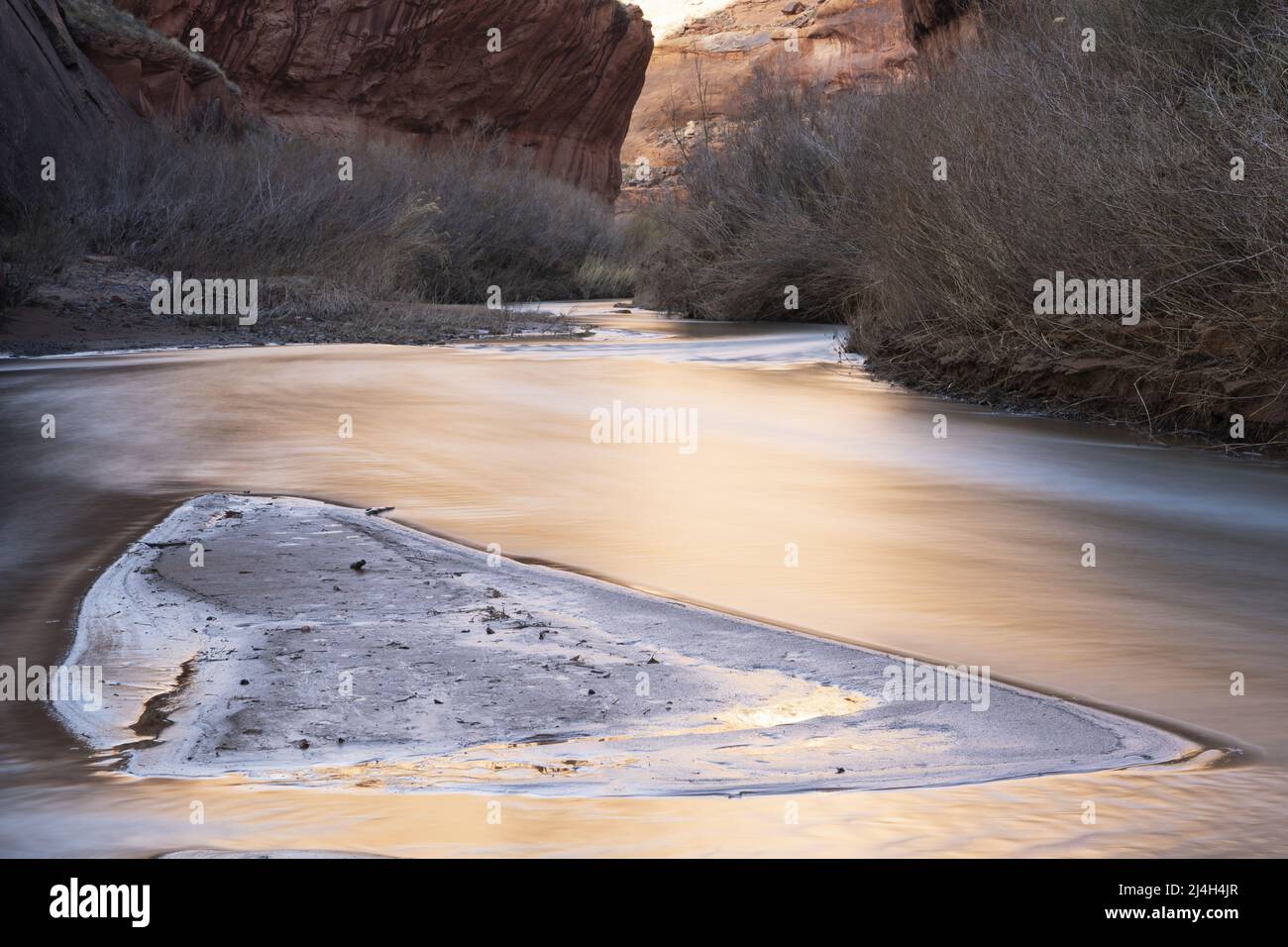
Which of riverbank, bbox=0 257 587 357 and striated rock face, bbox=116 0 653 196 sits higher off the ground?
striated rock face, bbox=116 0 653 196

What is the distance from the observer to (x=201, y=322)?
1625cm

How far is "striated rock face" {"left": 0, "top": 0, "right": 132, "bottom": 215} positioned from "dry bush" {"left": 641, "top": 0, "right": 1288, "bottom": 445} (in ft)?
40.1

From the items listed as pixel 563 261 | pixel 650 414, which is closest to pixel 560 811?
pixel 650 414

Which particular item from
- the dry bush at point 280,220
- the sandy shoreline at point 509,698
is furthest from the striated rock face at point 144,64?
the sandy shoreline at point 509,698

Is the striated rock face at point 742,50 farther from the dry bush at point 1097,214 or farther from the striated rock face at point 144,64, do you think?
the dry bush at point 1097,214

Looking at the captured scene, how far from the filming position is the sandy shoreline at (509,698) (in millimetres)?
2859

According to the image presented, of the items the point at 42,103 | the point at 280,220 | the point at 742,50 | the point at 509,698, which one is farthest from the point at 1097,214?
the point at 742,50

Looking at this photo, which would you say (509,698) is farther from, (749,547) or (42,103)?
(42,103)

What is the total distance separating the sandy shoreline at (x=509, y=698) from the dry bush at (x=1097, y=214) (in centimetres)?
470

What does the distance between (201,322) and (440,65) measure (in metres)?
31.1

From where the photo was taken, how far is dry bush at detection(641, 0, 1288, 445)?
25.1 ft

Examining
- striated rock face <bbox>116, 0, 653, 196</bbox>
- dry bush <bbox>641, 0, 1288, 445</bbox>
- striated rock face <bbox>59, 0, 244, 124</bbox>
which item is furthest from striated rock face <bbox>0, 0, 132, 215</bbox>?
striated rock face <bbox>116, 0, 653, 196</bbox>

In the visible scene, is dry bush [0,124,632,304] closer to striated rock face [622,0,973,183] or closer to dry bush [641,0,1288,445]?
dry bush [641,0,1288,445]

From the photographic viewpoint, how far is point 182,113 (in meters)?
28.3
